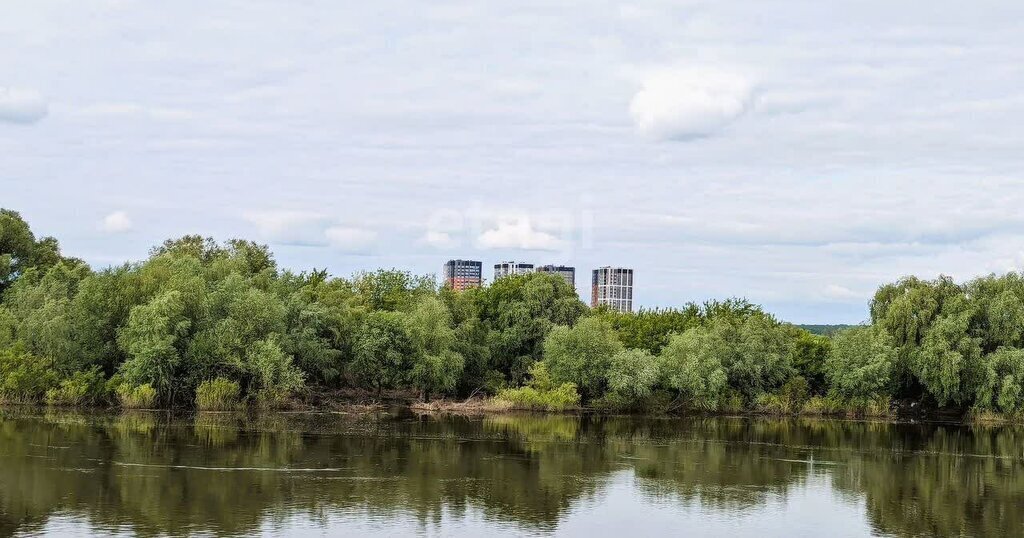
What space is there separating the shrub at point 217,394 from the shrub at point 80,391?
600 centimetres

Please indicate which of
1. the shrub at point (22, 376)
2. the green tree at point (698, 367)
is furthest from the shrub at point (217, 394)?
the green tree at point (698, 367)

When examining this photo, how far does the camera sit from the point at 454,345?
241 ft

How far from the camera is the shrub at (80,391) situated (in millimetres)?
59844

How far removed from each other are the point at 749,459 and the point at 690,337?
2535 centimetres

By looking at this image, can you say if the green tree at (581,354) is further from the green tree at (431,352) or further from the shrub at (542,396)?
the green tree at (431,352)

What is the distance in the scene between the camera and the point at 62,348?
6047 centimetres

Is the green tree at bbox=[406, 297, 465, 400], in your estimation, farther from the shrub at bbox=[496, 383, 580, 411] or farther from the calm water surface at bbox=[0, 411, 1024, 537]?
the calm water surface at bbox=[0, 411, 1024, 537]

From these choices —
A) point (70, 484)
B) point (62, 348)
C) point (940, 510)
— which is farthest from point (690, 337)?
point (70, 484)

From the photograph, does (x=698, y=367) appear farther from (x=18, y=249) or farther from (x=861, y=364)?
(x=18, y=249)

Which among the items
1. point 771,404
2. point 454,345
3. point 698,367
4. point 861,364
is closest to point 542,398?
point 454,345

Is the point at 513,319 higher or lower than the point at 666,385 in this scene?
higher

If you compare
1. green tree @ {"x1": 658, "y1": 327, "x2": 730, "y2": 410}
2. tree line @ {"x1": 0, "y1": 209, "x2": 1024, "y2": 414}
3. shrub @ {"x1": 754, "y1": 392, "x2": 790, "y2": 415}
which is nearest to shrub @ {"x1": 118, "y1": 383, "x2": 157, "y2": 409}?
tree line @ {"x1": 0, "y1": 209, "x2": 1024, "y2": 414}

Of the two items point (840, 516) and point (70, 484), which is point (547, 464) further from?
point (70, 484)

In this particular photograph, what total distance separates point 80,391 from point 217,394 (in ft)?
28.0
